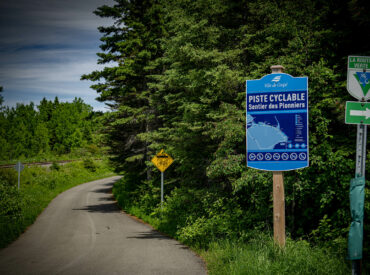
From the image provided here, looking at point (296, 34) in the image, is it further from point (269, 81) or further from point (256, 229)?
point (256, 229)

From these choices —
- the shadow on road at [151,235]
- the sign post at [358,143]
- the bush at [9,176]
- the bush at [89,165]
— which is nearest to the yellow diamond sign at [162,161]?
the shadow on road at [151,235]

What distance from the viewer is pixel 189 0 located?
12.4 m

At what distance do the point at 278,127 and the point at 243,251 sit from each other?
9.79 feet

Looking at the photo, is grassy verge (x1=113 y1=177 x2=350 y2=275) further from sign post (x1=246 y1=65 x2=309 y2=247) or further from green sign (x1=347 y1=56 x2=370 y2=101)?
green sign (x1=347 y1=56 x2=370 y2=101)

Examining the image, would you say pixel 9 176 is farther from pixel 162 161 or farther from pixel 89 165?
pixel 89 165

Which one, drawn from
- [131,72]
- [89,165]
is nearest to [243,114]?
[131,72]

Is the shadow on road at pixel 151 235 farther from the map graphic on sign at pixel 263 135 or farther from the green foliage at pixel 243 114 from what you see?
the map graphic on sign at pixel 263 135

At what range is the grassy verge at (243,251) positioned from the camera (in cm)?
504

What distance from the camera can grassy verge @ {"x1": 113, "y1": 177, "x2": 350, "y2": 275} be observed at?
5.04 metres

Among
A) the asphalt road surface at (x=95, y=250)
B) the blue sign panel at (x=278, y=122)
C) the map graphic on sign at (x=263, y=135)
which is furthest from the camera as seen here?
the asphalt road surface at (x=95, y=250)

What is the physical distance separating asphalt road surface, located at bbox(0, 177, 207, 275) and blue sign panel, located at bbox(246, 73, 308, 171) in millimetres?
3409

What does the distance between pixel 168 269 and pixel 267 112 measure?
4478mm

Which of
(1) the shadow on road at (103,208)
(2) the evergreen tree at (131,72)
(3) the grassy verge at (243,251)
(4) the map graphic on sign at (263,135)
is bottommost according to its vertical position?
(1) the shadow on road at (103,208)

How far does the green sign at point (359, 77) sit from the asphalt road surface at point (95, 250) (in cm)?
520
